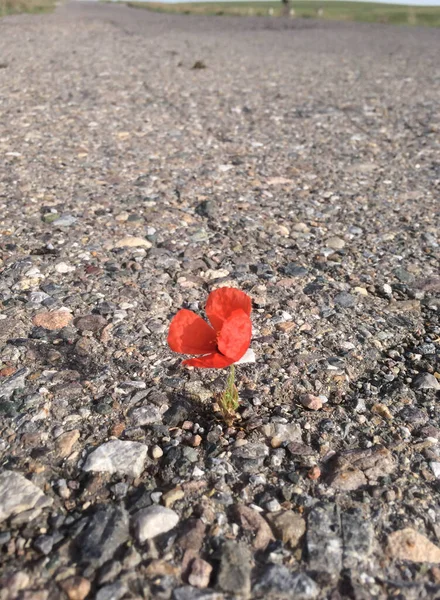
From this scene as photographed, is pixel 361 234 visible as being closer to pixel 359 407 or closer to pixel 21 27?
pixel 359 407

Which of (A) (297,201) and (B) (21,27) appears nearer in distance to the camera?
(A) (297,201)

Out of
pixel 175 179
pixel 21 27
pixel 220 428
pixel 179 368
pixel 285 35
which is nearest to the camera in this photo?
pixel 220 428

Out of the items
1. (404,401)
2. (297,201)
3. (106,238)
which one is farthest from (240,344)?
(297,201)

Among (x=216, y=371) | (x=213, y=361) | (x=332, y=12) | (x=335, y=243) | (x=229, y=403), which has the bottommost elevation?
(x=332, y=12)

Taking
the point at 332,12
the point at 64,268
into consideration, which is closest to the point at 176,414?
the point at 64,268

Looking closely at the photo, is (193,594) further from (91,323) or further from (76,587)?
(91,323)

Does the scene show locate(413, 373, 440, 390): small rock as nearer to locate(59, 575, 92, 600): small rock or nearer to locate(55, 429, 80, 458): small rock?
locate(55, 429, 80, 458): small rock
